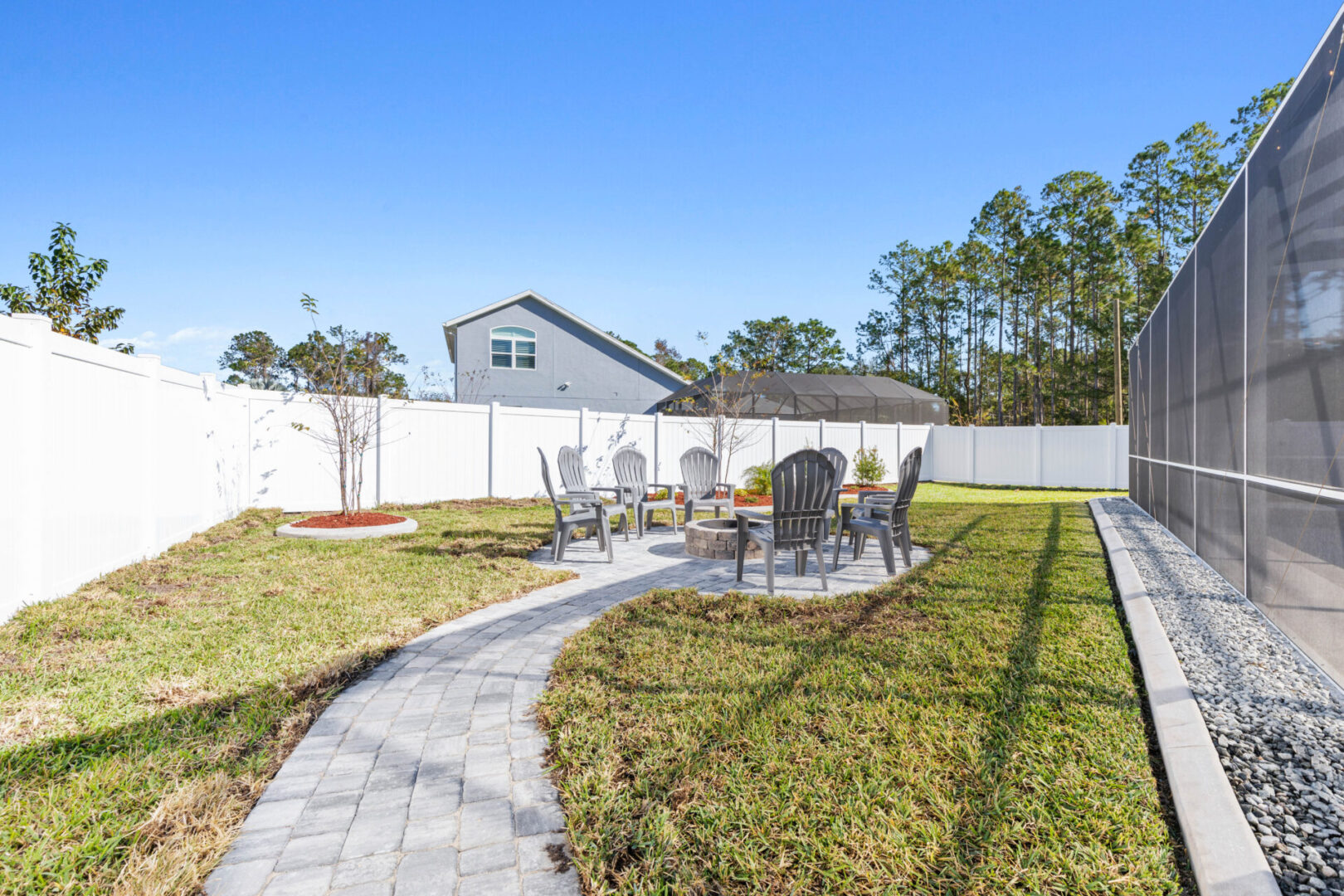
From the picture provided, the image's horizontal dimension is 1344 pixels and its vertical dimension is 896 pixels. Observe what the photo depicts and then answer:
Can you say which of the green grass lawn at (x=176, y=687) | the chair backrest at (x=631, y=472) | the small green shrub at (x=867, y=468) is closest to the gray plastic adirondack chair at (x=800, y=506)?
the green grass lawn at (x=176, y=687)

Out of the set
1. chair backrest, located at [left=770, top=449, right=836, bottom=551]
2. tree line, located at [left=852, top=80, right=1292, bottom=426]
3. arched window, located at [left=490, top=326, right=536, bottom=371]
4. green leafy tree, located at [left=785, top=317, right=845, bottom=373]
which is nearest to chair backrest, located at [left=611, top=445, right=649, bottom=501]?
chair backrest, located at [left=770, top=449, right=836, bottom=551]

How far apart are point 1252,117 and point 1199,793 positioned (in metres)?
29.6

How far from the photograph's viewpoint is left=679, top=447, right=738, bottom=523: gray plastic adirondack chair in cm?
754

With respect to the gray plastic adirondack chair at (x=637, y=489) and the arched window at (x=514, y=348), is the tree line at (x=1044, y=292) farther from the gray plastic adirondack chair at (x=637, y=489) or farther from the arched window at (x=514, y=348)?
the arched window at (x=514, y=348)

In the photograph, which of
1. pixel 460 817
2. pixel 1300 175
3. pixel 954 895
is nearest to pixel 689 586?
pixel 460 817

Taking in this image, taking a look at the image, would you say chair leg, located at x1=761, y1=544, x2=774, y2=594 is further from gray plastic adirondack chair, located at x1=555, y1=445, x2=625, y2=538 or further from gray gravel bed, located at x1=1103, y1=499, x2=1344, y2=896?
gray plastic adirondack chair, located at x1=555, y1=445, x2=625, y2=538

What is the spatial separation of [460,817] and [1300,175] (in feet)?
14.8

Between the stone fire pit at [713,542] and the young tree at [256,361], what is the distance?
1356 inches

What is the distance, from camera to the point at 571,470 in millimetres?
7391

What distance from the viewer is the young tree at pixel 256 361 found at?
124 feet

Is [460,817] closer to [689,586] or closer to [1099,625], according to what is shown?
[689,586]

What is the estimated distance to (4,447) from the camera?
3467 mm

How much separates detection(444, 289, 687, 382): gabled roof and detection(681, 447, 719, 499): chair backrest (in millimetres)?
10542

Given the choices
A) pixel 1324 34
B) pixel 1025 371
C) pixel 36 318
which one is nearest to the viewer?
pixel 1324 34
